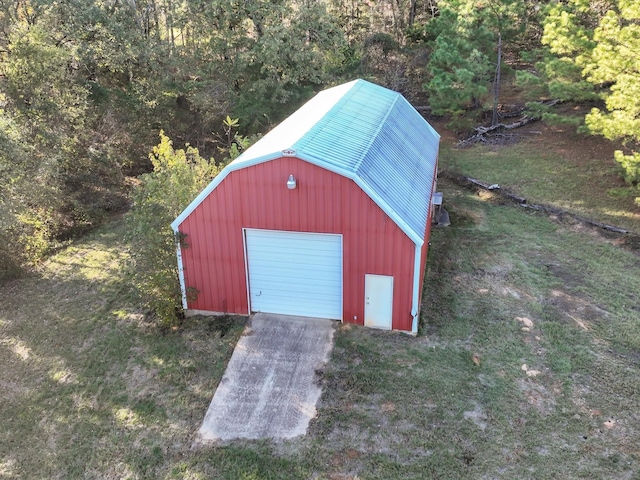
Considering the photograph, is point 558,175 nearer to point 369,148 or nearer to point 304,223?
point 369,148

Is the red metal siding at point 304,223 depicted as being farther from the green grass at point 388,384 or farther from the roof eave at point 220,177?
the green grass at point 388,384

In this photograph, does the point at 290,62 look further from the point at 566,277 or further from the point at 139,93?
the point at 566,277

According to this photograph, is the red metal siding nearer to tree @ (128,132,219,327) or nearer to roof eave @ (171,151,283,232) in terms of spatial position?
roof eave @ (171,151,283,232)

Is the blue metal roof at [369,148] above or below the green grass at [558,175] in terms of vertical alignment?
above

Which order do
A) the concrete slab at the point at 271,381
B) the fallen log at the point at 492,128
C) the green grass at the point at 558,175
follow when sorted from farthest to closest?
1. the fallen log at the point at 492,128
2. the green grass at the point at 558,175
3. the concrete slab at the point at 271,381

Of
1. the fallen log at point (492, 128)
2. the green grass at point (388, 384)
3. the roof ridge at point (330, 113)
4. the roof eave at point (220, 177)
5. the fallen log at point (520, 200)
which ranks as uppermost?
the roof ridge at point (330, 113)

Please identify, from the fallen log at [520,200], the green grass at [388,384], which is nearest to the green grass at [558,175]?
the fallen log at [520,200]

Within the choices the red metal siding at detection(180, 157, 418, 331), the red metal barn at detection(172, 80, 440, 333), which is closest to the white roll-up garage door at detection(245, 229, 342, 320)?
the red metal barn at detection(172, 80, 440, 333)
